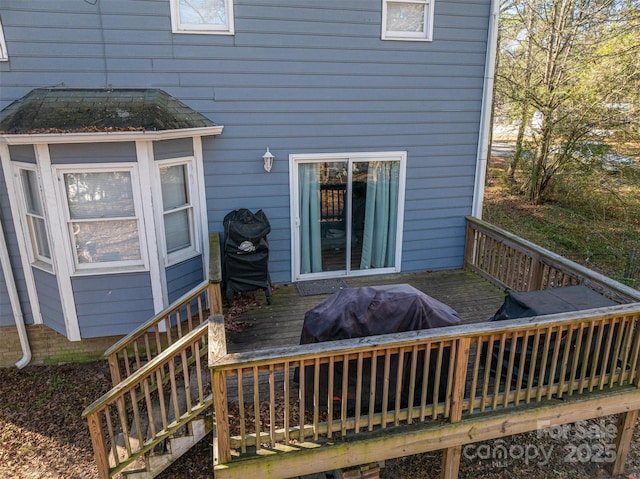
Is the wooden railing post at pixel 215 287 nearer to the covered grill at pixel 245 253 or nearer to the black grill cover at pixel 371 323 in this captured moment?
the covered grill at pixel 245 253

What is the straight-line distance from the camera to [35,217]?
17.0 ft

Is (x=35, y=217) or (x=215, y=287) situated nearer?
(x=215, y=287)

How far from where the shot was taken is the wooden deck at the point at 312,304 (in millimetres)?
4895

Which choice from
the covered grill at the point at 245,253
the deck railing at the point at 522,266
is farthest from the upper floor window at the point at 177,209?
the deck railing at the point at 522,266

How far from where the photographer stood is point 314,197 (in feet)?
20.2

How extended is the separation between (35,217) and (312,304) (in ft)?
11.6

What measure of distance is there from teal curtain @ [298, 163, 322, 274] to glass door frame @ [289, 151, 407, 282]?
0.20 ft

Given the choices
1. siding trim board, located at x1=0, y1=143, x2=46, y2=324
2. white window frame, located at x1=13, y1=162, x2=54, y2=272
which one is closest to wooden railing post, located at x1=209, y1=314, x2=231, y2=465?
white window frame, located at x1=13, y1=162, x2=54, y2=272

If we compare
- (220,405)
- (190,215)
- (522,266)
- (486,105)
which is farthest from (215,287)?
(486,105)

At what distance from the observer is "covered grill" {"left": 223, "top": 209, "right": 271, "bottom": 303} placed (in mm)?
5383

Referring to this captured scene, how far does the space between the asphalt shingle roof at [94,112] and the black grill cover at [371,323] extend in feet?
9.22

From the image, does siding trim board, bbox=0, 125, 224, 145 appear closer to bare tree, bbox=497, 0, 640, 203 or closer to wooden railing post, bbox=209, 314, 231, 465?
wooden railing post, bbox=209, 314, 231, 465

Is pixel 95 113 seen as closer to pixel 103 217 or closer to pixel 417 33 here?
pixel 103 217

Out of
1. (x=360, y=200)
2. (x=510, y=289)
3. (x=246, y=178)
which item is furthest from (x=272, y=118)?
(x=510, y=289)
